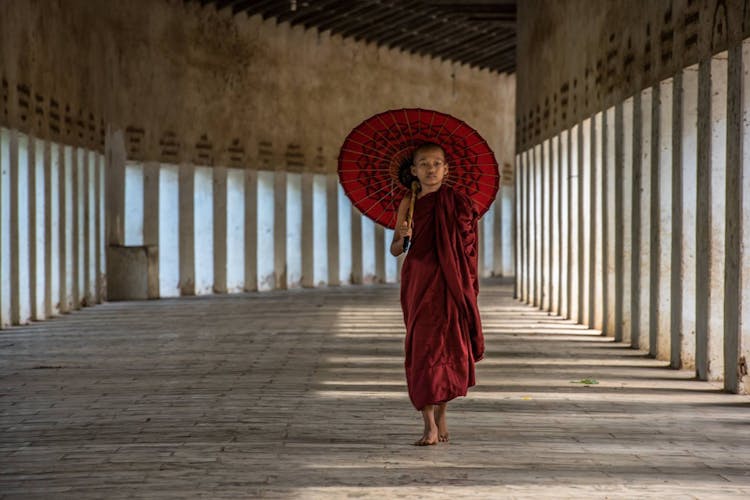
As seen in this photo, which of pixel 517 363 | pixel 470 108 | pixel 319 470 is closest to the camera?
pixel 319 470

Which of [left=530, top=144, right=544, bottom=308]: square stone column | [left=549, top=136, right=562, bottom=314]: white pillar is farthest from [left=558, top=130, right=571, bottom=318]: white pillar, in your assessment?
[left=530, top=144, right=544, bottom=308]: square stone column

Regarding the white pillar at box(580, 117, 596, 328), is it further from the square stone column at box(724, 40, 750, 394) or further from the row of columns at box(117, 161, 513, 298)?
the row of columns at box(117, 161, 513, 298)

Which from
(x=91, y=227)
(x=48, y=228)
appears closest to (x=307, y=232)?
(x=91, y=227)

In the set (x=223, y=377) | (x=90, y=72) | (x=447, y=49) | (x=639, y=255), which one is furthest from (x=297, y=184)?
(x=223, y=377)

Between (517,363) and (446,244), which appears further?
(517,363)

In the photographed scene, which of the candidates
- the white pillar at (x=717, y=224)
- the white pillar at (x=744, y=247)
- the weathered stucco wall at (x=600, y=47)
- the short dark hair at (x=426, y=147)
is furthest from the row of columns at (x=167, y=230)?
the white pillar at (x=744, y=247)

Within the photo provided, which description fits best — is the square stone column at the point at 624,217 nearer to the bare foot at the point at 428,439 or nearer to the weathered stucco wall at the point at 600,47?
the weathered stucco wall at the point at 600,47

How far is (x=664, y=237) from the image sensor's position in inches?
487

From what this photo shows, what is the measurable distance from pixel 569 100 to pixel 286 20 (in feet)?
36.8

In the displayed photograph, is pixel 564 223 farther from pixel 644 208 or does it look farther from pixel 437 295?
pixel 437 295

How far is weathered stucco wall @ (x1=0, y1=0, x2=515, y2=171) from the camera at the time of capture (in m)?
18.4

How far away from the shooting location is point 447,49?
31.7m

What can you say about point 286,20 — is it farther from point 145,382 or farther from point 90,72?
point 145,382

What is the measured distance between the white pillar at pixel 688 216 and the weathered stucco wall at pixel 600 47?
34 centimetres
